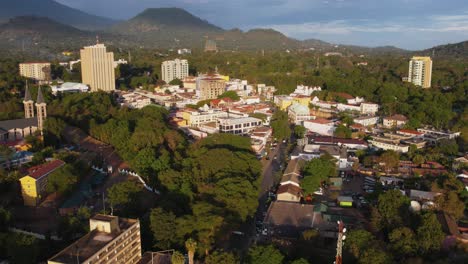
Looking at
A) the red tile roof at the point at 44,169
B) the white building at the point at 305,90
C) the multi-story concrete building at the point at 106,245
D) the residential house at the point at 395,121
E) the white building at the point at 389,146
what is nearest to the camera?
the multi-story concrete building at the point at 106,245

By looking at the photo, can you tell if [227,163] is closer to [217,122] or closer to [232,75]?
[217,122]

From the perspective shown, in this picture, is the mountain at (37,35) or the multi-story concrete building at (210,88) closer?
the multi-story concrete building at (210,88)

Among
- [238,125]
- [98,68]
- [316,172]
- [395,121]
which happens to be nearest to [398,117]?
[395,121]

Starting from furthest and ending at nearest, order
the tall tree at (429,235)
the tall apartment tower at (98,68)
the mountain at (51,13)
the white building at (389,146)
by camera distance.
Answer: the mountain at (51,13), the tall apartment tower at (98,68), the white building at (389,146), the tall tree at (429,235)

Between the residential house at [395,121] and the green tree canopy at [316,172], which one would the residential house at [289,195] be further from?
the residential house at [395,121]

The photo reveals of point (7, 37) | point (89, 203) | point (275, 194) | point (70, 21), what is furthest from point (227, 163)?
point (70, 21)

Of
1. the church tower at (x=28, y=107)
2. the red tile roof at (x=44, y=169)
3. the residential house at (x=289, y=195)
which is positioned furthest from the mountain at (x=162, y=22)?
the residential house at (x=289, y=195)

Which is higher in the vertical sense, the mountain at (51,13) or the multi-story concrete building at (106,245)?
the mountain at (51,13)
